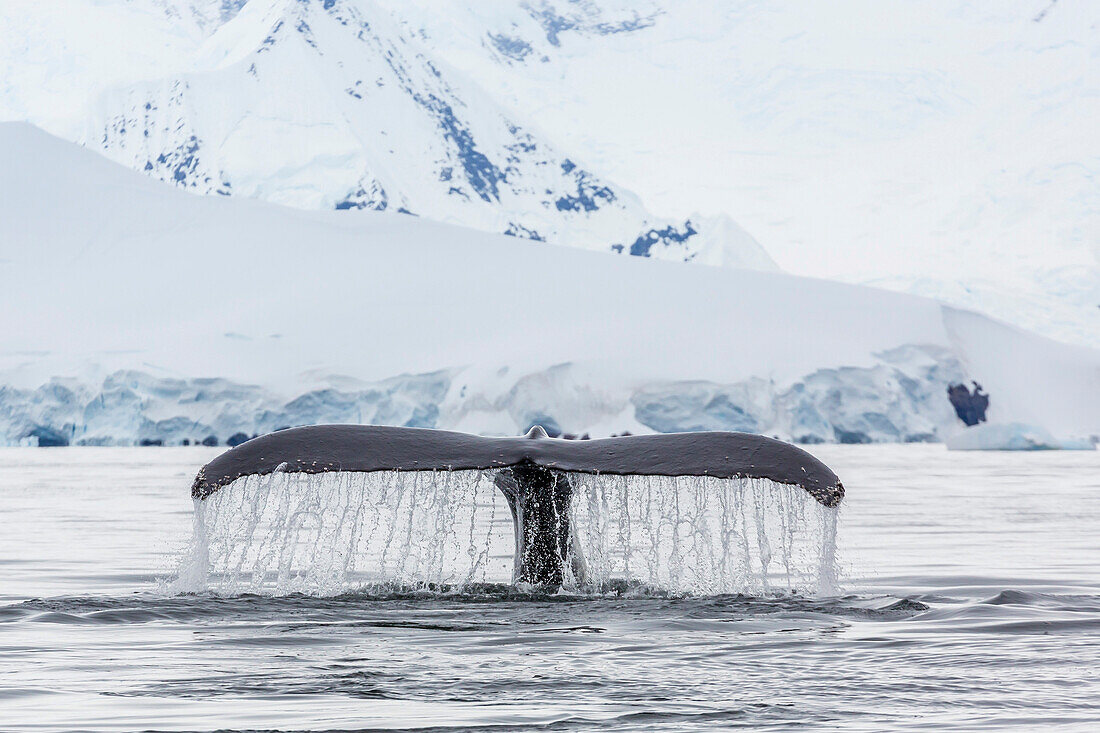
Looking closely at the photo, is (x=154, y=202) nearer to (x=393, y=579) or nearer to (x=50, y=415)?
(x=50, y=415)

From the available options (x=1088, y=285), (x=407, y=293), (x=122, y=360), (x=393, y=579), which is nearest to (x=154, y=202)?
(x=407, y=293)

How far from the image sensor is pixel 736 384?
38094 mm

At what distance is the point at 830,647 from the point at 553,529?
1710 mm

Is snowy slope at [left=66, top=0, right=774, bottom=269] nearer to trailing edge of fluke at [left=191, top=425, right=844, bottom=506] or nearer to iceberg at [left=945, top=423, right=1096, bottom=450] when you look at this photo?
iceberg at [left=945, top=423, right=1096, bottom=450]

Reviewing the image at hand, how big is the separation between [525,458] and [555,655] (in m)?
1.14

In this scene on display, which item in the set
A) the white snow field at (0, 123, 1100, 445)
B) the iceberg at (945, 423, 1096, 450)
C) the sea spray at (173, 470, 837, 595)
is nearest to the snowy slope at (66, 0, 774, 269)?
the white snow field at (0, 123, 1100, 445)

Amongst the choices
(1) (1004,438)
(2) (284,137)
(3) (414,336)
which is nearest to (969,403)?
(1) (1004,438)

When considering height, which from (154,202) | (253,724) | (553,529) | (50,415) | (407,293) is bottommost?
(253,724)

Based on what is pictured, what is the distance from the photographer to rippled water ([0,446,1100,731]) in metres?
4.52

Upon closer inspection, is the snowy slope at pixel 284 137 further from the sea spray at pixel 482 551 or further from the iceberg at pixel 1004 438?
the sea spray at pixel 482 551

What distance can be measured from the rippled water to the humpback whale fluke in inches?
23.7

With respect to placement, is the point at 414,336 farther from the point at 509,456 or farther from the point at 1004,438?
the point at 509,456

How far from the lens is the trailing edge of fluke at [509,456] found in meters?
6.21

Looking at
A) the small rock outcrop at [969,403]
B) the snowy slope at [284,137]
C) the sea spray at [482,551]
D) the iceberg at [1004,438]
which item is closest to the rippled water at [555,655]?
the sea spray at [482,551]
